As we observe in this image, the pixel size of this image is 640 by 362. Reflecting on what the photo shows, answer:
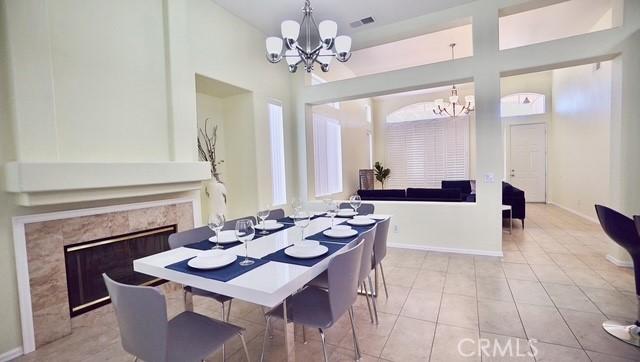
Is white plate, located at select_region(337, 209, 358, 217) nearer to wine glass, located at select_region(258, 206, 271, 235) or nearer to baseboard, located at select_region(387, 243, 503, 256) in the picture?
wine glass, located at select_region(258, 206, 271, 235)

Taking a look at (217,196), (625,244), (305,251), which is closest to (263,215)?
(305,251)

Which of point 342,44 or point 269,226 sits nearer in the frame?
point 269,226

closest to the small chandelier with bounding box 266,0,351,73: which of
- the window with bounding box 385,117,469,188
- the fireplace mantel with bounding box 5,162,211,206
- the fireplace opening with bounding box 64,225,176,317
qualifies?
the fireplace mantel with bounding box 5,162,211,206

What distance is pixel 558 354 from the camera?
188 centimetres

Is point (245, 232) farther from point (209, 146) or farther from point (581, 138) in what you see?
point (581, 138)

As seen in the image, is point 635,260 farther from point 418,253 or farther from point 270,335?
point 270,335

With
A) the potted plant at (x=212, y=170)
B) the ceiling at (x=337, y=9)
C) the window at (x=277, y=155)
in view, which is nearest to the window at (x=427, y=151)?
the ceiling at (x=337, y=9)

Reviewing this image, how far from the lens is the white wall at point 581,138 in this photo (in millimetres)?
5184

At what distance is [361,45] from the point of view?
15.1ft

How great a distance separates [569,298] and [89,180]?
171 inches

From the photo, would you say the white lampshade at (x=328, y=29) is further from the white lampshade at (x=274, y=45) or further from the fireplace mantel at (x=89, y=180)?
the fireplace mantel at (x=89, y=180)

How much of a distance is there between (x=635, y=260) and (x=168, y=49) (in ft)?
14.7

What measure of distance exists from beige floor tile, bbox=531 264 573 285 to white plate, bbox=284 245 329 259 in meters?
2.78

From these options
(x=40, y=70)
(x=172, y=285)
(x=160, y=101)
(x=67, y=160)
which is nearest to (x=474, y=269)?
(x=172, y=285)
